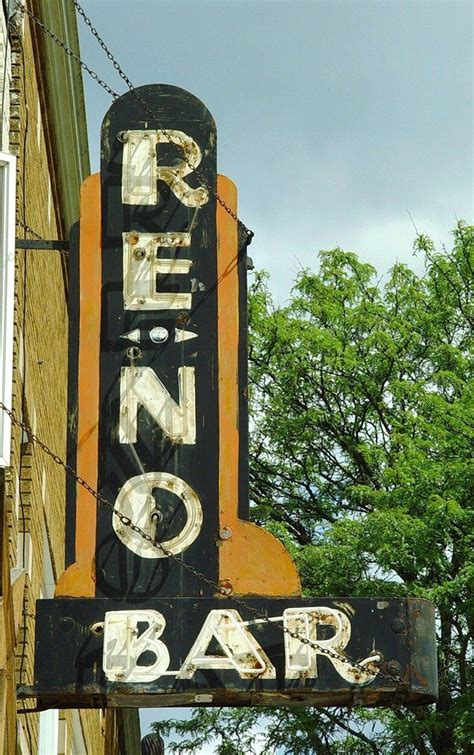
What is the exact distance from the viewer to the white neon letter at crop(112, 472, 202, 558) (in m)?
8.76

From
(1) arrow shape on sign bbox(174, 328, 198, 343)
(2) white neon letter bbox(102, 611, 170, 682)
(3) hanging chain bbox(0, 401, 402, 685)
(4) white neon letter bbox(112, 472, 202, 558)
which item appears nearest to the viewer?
(2) white neon letter bbox(102, 611, 170, 682)

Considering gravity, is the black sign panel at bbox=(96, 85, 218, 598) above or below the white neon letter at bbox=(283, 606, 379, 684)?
above

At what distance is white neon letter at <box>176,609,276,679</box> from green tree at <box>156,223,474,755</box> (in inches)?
525

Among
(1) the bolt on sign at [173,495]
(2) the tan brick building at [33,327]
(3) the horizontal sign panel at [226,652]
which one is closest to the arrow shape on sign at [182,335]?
(1) the bolt on sign at [173,495]

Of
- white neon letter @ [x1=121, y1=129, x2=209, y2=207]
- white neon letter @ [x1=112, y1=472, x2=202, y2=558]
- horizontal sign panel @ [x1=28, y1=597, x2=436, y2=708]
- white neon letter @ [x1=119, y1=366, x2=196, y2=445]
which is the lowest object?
horizontal sign panel @ [x1=28, y1=597, x2=436, y2=708]

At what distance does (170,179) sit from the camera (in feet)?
31.6

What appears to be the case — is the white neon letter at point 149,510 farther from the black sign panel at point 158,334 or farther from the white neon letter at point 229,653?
the white neon letter at point 229,653

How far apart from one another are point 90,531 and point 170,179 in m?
2.28

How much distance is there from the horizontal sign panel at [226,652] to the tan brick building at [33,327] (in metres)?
0.57

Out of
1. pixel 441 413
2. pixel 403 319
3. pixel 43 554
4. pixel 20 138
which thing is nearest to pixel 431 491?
pixel 441 413

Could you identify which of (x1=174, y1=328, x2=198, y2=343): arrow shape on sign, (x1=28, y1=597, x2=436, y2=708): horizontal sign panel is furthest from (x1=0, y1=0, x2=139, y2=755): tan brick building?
(x1=174, y1=328, x2=198, y2=343): arrow shape on sign

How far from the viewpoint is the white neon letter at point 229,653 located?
8.32m

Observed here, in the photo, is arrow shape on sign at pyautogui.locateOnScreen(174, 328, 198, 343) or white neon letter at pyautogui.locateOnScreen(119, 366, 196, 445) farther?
arrow shape on sign at pyautogui.locateOnScreen(174, 328, 198, 343)

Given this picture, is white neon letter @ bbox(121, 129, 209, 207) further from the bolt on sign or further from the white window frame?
the white window frame
